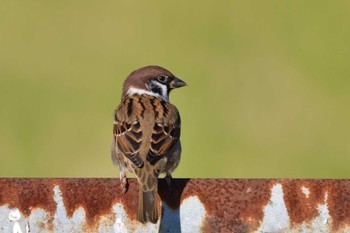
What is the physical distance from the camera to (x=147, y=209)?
4746 millimetres

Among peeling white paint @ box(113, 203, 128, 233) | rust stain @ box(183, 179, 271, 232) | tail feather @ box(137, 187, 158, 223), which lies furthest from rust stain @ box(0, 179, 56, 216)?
rust stain @ box(183, 179, 271, 232)

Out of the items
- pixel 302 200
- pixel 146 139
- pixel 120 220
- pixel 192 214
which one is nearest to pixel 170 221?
pixel 192 214

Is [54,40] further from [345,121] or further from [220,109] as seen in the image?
[345,121]

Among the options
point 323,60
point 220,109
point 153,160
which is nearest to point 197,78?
point 220,109

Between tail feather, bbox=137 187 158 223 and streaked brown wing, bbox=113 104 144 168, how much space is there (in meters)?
0.73

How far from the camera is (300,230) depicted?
15.5ft

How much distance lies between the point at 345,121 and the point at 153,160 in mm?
4314

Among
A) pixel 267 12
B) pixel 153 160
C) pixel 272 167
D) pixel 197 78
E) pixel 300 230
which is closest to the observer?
pixel 300 230

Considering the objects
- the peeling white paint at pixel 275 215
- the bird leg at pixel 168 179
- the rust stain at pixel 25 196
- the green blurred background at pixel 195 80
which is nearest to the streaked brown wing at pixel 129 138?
the bird leg at pixel 168 179

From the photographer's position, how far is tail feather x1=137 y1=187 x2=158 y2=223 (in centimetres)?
470

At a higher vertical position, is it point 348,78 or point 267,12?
point 267,12

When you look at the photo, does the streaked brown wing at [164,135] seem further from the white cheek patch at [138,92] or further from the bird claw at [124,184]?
the white cheek patch at [138,92]

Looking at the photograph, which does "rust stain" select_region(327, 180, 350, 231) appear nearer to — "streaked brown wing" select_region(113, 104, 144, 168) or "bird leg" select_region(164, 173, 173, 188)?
"bird leg" select_region(164, 173, 173, 188)

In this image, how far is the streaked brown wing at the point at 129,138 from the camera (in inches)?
230
